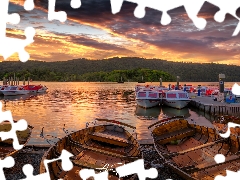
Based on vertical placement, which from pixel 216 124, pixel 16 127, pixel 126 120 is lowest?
pixel 126 120

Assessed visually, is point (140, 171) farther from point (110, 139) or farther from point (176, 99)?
point (176, 99)

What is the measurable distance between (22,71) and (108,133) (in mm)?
153664

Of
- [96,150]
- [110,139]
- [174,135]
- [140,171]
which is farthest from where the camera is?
[174,135]

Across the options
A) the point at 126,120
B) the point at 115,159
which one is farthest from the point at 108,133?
the point at 126,120

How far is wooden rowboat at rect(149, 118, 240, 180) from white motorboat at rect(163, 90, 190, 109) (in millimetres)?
26230

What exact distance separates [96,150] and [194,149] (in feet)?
12.7

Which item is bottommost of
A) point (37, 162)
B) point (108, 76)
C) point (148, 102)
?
point (37, 162)

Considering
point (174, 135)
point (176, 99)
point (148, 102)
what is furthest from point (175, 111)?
point (174, 135)

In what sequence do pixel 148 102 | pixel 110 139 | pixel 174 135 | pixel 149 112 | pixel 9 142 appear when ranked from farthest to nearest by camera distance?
pixel 148 102, pixel 149 112, pixel 174 135, pixel 9 142, pixel 110 139

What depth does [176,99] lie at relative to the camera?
42688 millimetres

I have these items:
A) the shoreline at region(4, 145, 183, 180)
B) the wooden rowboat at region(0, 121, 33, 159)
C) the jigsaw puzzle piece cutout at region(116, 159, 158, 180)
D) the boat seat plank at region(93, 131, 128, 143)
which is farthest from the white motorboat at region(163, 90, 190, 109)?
the jigsaw puzzle piece cutout at region(116, 159, 158, 180)

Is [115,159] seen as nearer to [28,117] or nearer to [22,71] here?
[28,117]

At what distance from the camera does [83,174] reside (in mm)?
6133

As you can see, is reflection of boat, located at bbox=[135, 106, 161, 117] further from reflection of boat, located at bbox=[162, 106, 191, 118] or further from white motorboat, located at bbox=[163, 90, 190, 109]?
white motorboat, located at bbox=[163, 90, 190, 109]
